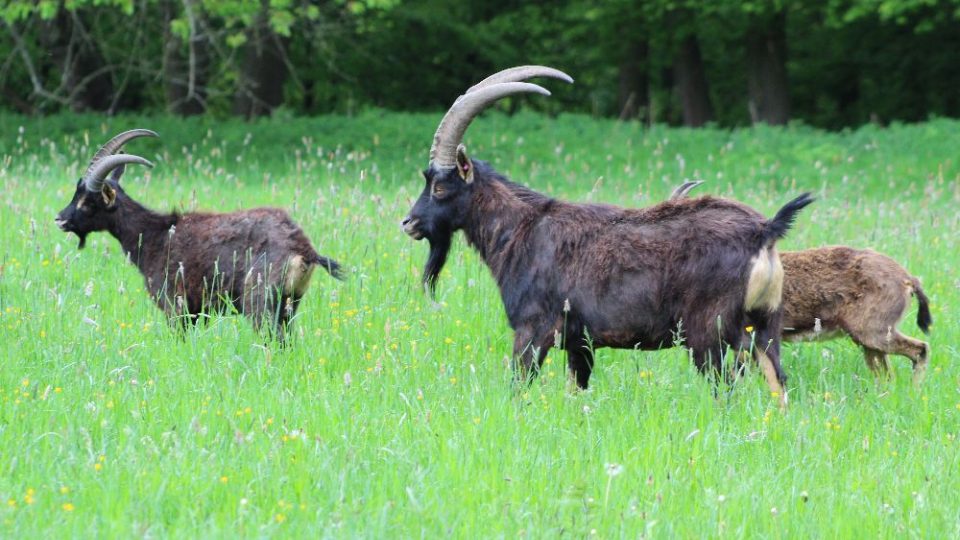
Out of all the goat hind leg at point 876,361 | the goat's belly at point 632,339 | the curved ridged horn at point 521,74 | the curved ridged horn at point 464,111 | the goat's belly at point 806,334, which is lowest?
the goat hind leg at point 876,361

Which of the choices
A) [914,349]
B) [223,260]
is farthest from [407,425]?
[914,349]

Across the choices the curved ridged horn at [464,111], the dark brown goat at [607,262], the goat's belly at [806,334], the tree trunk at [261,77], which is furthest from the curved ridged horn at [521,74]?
the tree trunk at [261,77]

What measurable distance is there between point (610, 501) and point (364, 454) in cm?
120

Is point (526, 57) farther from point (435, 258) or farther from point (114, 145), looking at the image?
point (435, 258)

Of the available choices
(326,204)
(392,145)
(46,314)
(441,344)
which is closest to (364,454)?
(441,344)

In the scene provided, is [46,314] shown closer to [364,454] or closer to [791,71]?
[364,454]

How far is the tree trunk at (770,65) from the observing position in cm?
2677

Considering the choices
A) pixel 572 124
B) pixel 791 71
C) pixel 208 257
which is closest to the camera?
pixel 208 257

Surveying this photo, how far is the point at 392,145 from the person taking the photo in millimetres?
19719

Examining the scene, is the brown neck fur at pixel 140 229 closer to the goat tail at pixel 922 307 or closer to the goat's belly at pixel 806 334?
Result: the goat's belly at pixel 806 334

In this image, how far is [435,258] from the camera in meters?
8.08

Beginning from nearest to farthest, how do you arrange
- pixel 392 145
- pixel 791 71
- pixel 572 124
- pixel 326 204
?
pixel 326 204, pixel 392 145, pixel 572 124, pixel 791 71

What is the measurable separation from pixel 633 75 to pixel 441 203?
2304 centimetres

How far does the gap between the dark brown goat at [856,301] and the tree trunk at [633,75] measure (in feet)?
69.8
